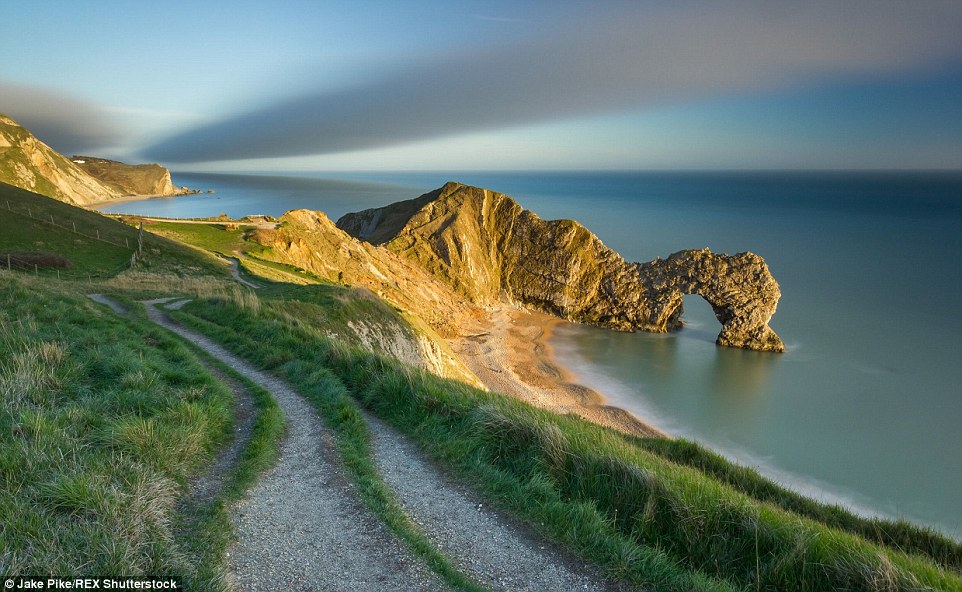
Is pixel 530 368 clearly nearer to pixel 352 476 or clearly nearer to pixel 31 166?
pixel 352 476

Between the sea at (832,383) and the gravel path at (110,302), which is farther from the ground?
the gravel path at (110,302)

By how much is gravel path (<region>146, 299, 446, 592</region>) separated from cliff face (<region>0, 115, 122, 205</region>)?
202 metres

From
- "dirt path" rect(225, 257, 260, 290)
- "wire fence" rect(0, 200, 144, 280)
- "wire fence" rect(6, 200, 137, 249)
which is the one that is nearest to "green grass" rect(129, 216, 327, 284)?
"dirt path" rect(225, 257, 260, 290)

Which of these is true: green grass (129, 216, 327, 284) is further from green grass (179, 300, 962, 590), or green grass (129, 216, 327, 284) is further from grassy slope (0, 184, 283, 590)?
green grass (179, 300, 962, 590)

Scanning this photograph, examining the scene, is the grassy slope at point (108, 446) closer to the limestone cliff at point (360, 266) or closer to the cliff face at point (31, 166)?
the limestone cliff at point (360, 266)

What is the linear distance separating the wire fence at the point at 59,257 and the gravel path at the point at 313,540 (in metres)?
35.4

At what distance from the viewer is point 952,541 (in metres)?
13.0

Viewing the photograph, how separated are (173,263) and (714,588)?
52814mm

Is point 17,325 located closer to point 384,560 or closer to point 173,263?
point 384,560

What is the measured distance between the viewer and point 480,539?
7.48m

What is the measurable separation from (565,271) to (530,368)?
2830cm

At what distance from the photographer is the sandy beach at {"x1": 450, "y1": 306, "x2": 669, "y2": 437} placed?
4594 cm

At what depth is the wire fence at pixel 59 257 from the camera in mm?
37781

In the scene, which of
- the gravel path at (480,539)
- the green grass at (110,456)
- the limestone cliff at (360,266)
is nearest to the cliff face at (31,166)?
the limestone cliff at (360,266)
